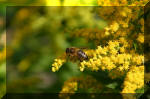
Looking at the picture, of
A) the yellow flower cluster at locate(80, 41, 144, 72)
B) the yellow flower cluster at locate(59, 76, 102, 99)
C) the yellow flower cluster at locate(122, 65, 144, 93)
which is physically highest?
the yellow flower cluster at locate(80, 41, 144, 72)

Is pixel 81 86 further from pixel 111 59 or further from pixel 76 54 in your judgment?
pixel 111 59

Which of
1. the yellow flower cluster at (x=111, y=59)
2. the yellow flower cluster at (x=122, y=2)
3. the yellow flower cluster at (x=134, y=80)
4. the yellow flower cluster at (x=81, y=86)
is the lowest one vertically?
the yellow flower cluster at (x=81, y=86)

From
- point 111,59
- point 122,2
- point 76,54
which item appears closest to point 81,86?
point 76,54

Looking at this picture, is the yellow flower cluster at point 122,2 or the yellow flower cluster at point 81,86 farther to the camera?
the yellow flower cluster at point 81,86

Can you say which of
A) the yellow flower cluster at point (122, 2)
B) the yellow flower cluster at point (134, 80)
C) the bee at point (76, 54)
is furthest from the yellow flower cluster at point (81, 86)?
the yellow flower cluster at point (122, 2)

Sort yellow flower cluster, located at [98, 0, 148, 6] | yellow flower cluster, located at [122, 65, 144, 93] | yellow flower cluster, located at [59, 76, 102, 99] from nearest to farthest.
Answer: yellow flower cluster, located at [122, 65, 144, 93], yellow flower cluster, located at [98, 0, 148, 6], yellow flower cluster, located at [59, 76, 102, 99]

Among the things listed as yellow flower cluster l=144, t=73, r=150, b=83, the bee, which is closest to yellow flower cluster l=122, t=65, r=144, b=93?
yellow flower cluster l=144, t=73, r=150, b=83

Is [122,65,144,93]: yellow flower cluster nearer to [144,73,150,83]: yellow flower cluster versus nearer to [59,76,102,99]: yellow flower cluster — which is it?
[144,73,150,83]: yellow flower cluster

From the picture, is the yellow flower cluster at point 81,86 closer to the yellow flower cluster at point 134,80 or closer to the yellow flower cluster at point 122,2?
the yellow flower cluster at point 134,80
